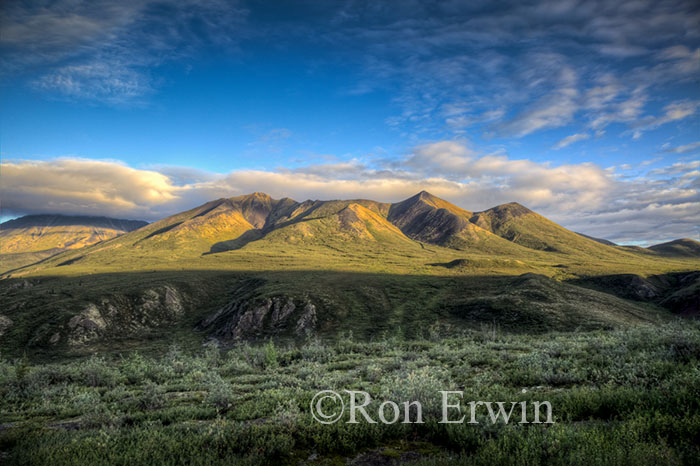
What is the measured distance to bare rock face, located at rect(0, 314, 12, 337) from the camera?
5614 cm

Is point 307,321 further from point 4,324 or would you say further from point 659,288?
point 659,288

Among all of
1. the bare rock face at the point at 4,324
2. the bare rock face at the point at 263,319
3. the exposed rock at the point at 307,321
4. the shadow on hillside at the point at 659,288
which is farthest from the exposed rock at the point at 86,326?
the shadow on hillside at the point at 659,288

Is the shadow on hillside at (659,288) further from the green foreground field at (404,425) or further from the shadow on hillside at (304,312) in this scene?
the green foreground field at (404,425)

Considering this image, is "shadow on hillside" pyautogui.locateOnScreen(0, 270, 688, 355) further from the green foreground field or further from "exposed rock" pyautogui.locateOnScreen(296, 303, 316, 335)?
the green foreground field

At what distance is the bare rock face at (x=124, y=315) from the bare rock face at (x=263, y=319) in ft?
39.0

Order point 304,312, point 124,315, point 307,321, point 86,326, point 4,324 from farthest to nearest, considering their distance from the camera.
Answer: point 124,315, point 304,312, point 307,321, point 86,326, point 4,324

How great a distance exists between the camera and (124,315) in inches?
2682

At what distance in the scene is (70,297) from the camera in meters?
71.6

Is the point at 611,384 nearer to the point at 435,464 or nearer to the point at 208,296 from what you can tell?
the point at 435,464

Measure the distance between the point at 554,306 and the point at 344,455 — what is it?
61298 millimetres

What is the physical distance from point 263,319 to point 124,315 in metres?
33.7

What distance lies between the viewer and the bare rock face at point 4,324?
5614 centimetres

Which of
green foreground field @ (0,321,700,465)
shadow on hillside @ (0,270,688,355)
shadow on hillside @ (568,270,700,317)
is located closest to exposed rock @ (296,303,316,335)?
shadow on hillside @ (0,270,688,355)

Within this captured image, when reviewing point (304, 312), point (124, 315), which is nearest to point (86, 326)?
point (124, 315)
